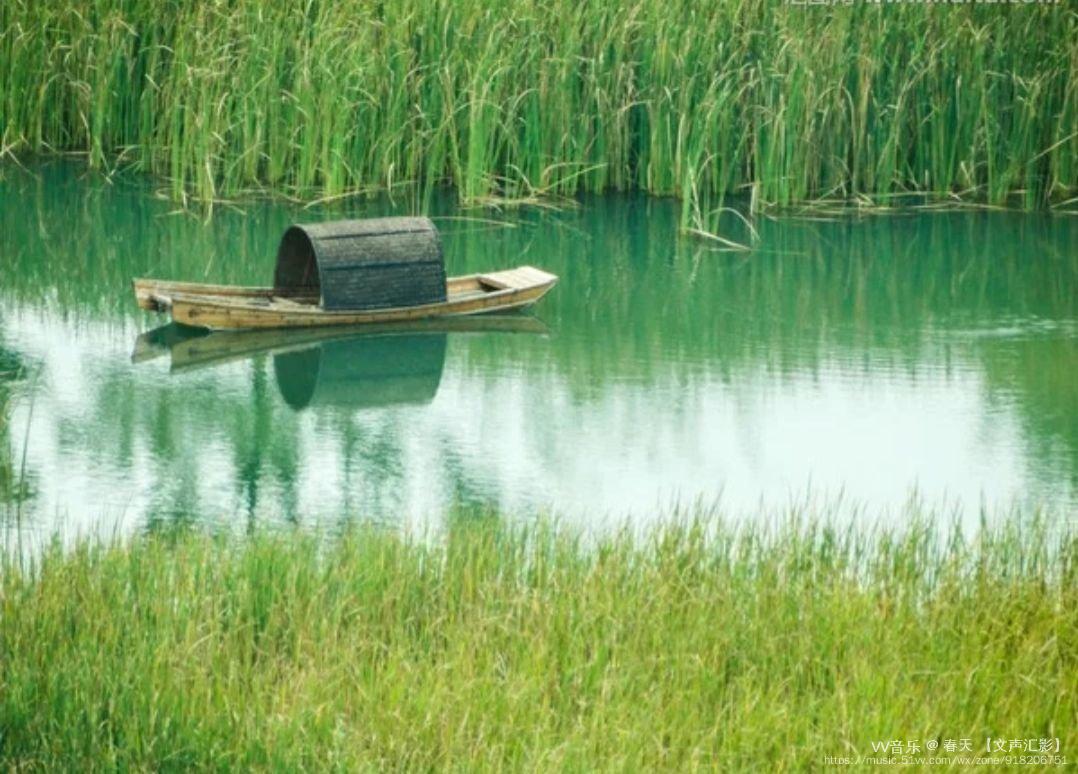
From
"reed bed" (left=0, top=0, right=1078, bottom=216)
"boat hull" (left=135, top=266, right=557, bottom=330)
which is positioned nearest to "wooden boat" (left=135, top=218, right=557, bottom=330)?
"boat hull" (left=135, top=266, right=557, bottom=330)

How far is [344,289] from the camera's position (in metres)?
9.00

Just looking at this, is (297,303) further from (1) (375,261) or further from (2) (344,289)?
(1) (375,261)

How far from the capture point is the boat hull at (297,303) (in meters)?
8.83

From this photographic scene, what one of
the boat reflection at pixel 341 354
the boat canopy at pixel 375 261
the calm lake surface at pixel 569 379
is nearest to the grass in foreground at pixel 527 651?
the calm lake surface at pixel 569 379

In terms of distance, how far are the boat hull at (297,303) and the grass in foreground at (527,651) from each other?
3.16 metres

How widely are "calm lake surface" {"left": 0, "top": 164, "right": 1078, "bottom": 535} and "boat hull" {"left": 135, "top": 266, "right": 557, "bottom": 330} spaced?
103 mm

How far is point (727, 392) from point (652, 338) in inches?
36.9

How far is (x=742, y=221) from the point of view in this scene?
11805mm

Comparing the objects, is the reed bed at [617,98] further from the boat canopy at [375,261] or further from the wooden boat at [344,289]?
the boat canopy at [375,261]

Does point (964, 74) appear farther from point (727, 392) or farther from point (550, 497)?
point (550, 497)

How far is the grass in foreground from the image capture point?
14.3 ft

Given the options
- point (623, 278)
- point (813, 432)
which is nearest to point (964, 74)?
point (623, 278)

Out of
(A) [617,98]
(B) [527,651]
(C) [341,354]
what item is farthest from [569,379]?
(A) [617,98]

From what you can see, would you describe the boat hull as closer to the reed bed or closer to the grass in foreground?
the reed bed
